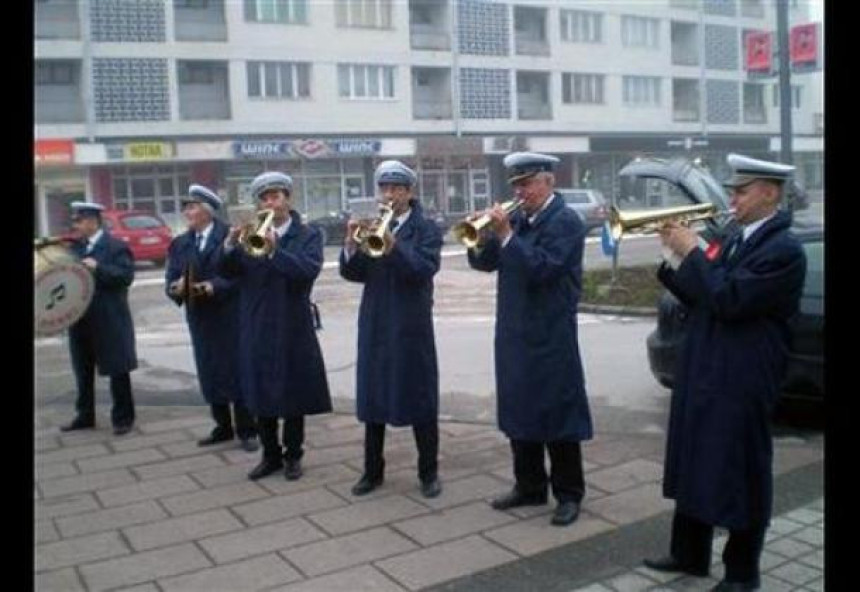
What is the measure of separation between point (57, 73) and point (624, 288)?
2589cm

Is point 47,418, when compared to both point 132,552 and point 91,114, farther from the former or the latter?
point 91,114

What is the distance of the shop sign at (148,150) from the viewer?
110ft

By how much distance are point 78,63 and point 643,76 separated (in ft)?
87.7

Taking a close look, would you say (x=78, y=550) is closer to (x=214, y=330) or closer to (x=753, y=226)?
(x=214, y=330)

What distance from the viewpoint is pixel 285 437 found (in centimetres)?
581

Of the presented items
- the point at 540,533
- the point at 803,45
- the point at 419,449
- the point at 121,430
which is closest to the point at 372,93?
the point at 803,45

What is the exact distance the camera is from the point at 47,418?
7.79 meters

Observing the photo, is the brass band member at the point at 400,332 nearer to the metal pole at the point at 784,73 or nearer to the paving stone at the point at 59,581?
the paving stone at the point at 59,581

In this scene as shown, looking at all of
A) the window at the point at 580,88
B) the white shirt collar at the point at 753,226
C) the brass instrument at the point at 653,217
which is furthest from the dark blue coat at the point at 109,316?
the window at the point at 580,88

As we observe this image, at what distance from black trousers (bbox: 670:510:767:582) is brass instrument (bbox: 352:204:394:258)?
82.6 inches

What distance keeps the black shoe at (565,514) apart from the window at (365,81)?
34.4 meters

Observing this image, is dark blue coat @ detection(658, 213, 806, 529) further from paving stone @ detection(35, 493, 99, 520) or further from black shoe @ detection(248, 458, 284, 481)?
paving stone @ detection(35, 493, 99, 520)

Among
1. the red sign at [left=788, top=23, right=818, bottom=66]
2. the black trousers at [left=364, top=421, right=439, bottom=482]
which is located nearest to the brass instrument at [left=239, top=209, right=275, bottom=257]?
the black trousers at [left=364, top=421, right=439, bottom=482]

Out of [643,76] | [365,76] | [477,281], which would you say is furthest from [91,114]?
[643,76]
